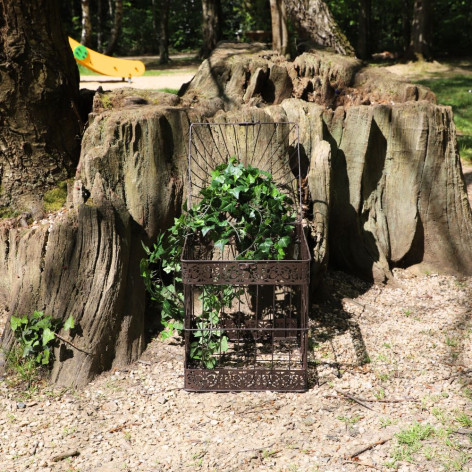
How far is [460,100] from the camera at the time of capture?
34.2 feet

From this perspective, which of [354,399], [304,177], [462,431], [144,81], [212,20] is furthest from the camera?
[144,81]

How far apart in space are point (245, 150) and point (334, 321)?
1.31 m

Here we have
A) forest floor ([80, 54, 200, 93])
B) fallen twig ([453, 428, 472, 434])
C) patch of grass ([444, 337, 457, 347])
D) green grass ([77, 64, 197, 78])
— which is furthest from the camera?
green grass ([77, 64, 197, 78])

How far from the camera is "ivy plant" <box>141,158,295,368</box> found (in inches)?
148

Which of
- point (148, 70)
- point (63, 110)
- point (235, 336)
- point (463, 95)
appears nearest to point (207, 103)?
point (63, 110)

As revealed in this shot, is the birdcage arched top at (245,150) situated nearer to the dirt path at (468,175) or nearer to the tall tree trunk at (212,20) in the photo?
the dirt path at (468,175)

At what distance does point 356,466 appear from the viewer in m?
3.06

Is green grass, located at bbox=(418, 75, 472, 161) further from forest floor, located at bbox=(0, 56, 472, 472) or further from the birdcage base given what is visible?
the birdcage base

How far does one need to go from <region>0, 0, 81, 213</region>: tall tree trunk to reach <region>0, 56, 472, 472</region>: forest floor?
1.41 m

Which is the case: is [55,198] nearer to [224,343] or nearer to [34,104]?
[34,104]

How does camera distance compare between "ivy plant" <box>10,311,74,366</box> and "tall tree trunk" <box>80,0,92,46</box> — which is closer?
"ivy plant" <box>10,311,74,366</box>

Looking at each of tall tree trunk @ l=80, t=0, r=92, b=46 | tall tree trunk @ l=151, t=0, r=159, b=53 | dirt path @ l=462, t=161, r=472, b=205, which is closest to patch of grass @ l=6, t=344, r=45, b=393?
dirt path @ l=462, t=161, r=472, b=205

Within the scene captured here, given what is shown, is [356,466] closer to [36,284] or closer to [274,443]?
[274,443]

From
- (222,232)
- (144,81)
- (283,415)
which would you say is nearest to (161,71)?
(144,81)
